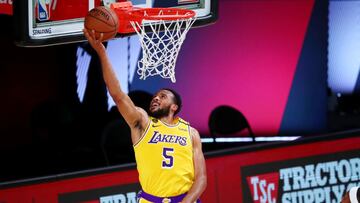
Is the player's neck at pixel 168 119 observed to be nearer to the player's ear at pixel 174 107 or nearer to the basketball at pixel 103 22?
the player's ear at pixel 174 107

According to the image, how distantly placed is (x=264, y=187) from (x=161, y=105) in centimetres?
173

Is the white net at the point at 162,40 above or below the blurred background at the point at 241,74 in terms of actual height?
above

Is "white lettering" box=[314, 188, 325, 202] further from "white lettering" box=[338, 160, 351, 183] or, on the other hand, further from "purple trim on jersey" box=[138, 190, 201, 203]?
"purple trim on jersey" box=[138, 190, 201, 203]

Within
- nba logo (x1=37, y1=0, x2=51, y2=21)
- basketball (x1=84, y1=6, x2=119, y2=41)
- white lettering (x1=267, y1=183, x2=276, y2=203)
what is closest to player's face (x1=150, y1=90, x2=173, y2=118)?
basketball (x1=84, y1=6, x2=119, y2=41)

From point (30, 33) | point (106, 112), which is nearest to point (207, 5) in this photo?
point (30, 33)

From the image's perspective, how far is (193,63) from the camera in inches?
474

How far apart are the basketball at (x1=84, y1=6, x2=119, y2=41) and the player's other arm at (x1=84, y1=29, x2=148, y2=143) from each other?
0.05m

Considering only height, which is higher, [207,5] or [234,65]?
[207,5]

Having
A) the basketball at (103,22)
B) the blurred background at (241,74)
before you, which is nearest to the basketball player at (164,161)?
the basketball at (103,22)

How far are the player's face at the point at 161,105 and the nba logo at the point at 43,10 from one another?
110 cm

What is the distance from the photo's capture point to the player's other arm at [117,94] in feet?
21.4

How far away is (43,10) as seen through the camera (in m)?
7.24

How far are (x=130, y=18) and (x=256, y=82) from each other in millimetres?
5242

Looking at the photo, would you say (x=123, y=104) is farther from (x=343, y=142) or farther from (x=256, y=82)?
(x=256, y=82)
